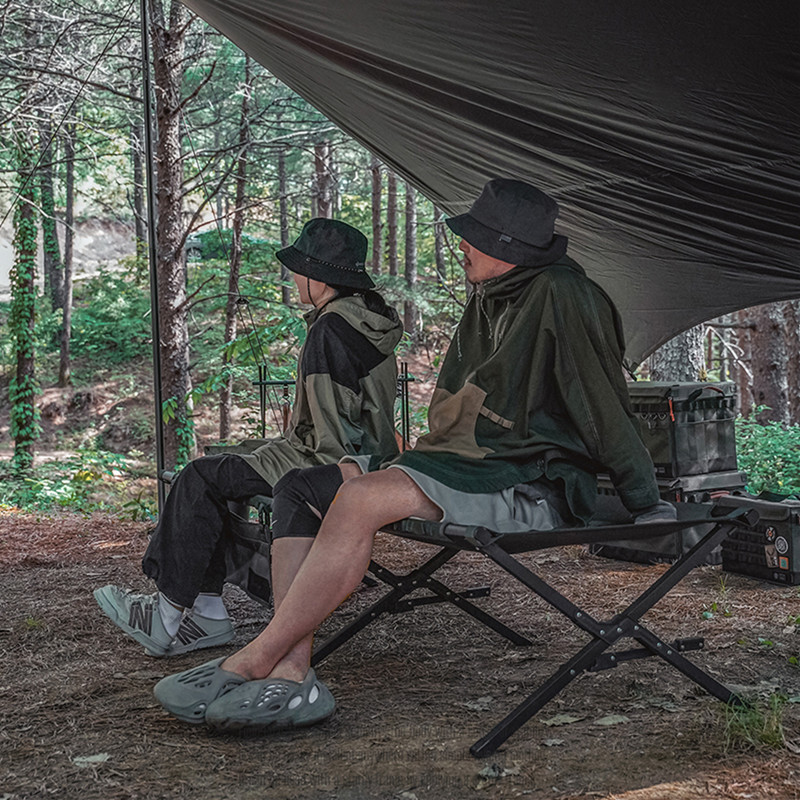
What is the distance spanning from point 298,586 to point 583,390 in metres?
0.91

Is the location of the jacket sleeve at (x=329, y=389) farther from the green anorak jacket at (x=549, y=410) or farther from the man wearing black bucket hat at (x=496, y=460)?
the green anorak jacket at (x=549, y=410)

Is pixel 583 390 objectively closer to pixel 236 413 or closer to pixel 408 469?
pixel 408 469

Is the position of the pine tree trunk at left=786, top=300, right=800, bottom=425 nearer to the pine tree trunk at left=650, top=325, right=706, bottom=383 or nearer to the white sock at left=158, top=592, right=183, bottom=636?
the pine tree trunk at left=650, top=325, right=706, bottom=383

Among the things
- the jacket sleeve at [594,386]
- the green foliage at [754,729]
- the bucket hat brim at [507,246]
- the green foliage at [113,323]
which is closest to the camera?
the green foliage at [754,729]

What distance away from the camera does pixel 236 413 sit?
17.6 meters

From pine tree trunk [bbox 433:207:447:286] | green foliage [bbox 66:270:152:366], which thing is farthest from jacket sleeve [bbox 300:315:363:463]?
green foliage [bbox 66:270:152:366]

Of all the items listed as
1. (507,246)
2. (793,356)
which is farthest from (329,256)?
(793,356)

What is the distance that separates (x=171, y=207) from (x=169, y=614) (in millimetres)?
5115

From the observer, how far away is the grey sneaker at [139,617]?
3.17 metres

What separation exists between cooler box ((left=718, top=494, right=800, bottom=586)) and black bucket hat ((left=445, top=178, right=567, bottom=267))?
67.6 inches

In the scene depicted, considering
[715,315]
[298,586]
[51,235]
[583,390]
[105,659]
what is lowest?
[105,659]

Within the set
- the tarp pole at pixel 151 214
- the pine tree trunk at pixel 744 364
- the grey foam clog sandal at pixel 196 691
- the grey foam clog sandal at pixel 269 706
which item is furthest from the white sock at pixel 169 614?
the pine tree trunk at pixel 744 364

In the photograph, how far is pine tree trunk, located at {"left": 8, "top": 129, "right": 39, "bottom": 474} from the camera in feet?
44.9

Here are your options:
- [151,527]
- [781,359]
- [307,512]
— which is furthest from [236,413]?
[307,512]
